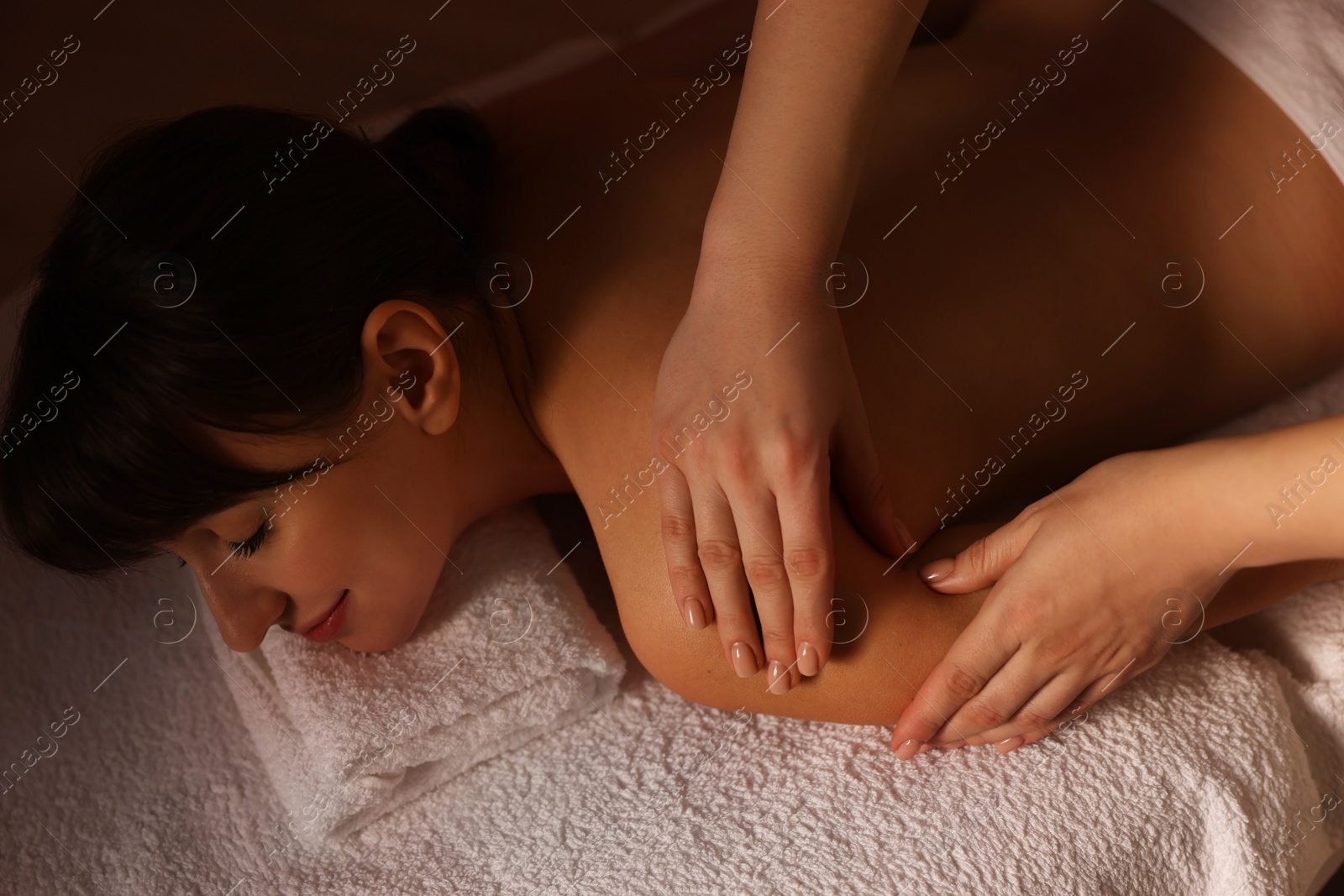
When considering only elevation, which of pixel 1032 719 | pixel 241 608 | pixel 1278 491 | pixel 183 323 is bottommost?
pixel 1032 719

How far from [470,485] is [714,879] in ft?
1.25

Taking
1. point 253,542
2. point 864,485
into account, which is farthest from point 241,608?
point 864,485

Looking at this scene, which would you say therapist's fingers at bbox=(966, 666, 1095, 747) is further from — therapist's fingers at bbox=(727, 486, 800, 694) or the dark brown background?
the dark brown background

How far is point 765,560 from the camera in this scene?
635 mm

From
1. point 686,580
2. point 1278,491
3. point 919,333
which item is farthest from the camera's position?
point 919,333

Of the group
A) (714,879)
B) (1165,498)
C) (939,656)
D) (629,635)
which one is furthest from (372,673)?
(1165,498)

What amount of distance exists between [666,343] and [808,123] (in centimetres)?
20

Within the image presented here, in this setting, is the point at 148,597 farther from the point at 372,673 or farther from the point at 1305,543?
the point at 1305,543

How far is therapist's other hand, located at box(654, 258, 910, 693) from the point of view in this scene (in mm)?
623

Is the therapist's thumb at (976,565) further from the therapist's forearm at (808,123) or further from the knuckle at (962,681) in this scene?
the therapist's forearm at (808,123)

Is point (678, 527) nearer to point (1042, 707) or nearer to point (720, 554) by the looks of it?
point (720, 554)

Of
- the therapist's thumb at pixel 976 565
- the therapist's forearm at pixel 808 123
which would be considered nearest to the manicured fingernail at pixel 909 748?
the therapist's thumb at pixel 976 565

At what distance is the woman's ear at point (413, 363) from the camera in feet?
2.33

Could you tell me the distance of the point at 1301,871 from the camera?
28.2 inches
